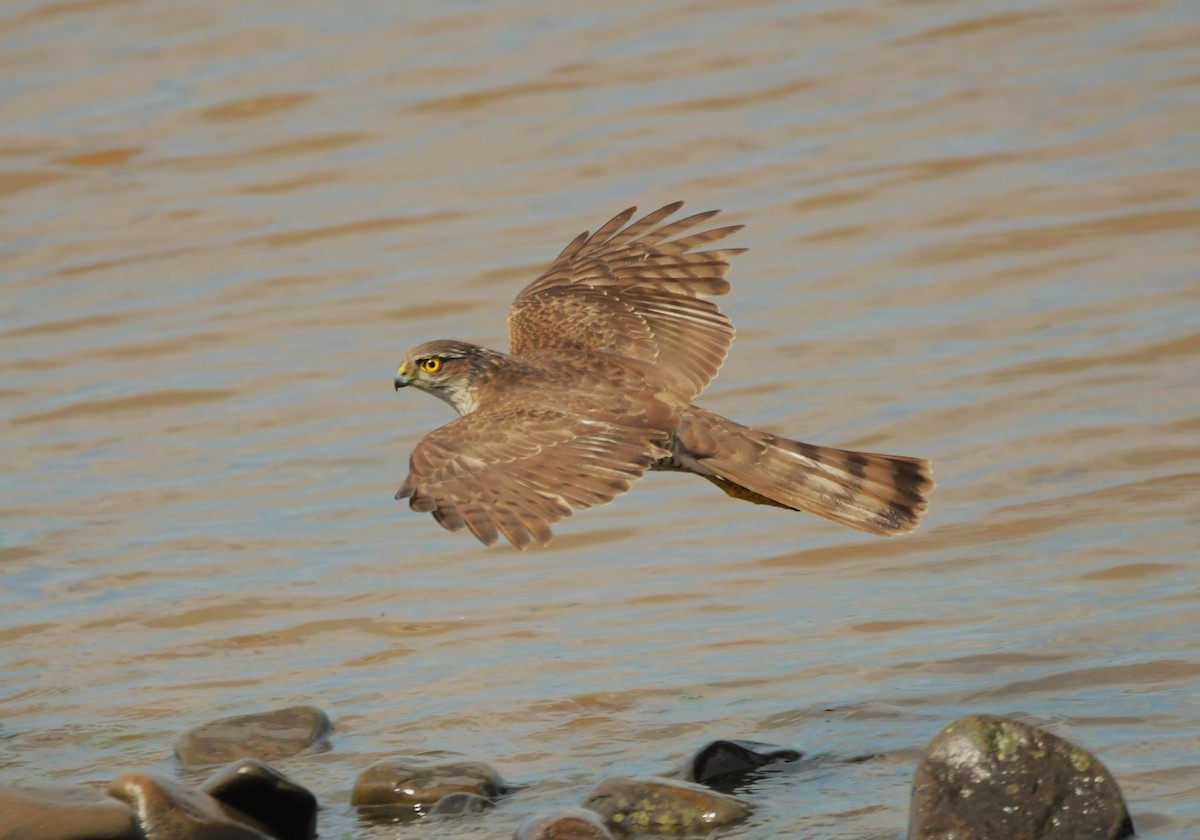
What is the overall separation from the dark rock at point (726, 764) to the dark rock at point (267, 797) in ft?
3.97

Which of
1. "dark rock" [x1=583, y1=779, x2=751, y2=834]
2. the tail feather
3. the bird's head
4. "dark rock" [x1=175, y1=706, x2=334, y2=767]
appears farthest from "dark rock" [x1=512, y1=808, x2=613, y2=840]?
the bird's head

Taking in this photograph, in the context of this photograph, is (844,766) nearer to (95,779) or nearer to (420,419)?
(95,779)

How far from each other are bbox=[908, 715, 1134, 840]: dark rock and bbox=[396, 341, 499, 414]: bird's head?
2.90 m

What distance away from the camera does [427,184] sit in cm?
1416

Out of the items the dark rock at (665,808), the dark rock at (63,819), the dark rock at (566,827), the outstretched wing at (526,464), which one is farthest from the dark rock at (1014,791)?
the dark rock at (63,819)

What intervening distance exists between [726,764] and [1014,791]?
1.17 meters

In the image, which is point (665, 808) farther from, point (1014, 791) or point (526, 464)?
point (526, 464)

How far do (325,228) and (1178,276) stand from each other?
19.9ft

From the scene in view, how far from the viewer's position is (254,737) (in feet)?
21.7

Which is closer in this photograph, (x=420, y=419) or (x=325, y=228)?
(x=420, y=419)

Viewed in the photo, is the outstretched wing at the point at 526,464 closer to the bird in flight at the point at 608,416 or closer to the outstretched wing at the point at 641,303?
the bird in flight at the point at 608,416

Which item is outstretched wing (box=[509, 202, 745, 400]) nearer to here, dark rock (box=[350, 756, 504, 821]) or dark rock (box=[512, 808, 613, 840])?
dark rock (box=[350, 756, 504, 821])

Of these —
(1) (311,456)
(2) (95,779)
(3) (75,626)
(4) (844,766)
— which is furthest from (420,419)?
(4) (844,766)

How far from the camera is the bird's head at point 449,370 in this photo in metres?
7.46
